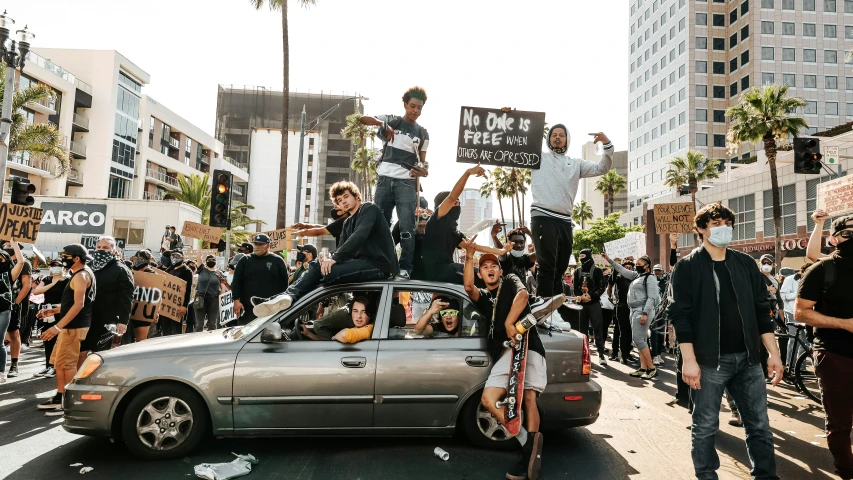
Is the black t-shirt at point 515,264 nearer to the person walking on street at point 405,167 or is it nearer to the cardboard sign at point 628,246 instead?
the person walking on street at point 405,167

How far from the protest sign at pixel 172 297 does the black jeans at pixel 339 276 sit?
13.2 feet

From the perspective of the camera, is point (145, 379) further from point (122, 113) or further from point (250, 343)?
point (122, 113)

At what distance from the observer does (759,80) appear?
6950cm

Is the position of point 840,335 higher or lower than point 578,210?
lower

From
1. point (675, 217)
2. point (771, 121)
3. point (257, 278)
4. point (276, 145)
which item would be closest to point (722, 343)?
point (257, 278)

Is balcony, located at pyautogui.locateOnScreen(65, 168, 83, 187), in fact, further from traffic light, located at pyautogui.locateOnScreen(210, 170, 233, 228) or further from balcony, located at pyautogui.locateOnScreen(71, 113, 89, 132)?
traffic light, located at pyautogui.locateOnScreen(210, 170, 233, 228)

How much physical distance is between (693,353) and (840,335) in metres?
1.40

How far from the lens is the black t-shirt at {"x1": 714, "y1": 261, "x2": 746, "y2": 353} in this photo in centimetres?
364

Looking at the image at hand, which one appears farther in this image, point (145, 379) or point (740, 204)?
point (740, 204)

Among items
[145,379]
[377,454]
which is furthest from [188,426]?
[377,454]

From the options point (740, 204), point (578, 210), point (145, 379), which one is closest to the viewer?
point (145, 379)

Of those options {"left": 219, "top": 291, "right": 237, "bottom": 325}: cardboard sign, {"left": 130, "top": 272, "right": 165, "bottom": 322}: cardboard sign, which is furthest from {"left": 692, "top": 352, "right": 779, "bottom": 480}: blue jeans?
{"left": 219, "top": 291, "right": 237, "bottom": 325}: cardboard sign

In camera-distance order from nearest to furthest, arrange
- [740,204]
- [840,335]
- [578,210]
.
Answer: [840,335] → [740,204] → [578,210]

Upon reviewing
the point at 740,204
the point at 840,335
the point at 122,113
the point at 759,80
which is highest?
the point at 759,80
